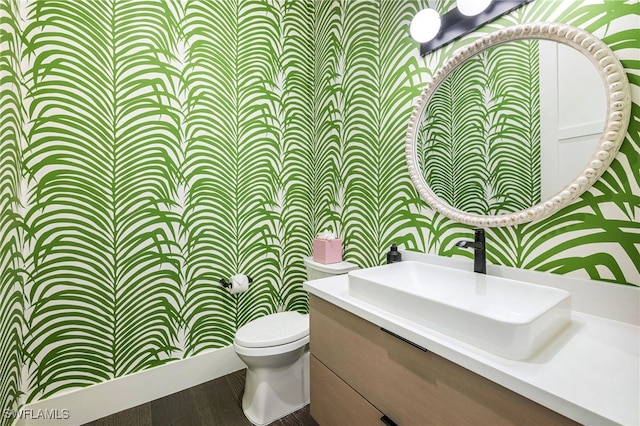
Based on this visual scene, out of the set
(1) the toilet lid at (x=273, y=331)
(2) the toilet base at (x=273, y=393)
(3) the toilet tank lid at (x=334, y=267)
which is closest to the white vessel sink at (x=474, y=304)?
(3) the toilet tank lid at (x=334, y=267)

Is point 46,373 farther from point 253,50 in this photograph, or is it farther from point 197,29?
point 253,50

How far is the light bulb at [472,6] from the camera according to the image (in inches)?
41.6

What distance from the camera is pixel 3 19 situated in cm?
107

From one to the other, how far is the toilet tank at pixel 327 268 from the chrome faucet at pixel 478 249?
741mm

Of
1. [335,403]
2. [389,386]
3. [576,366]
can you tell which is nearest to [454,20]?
[576,366]

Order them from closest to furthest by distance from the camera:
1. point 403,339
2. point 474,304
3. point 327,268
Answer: point 403,339
point 474,304
point 327,268

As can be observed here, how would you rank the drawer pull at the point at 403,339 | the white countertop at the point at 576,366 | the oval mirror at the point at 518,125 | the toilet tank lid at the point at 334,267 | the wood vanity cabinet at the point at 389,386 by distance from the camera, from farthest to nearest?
the toilet tank lid at the point at 334,267 < the oval mirror at the point at 518,125 < the drawer pull at the point at 403,339 < the wood vanity cabinet at the point at 389,386 < the white countertop at the point at 576,366

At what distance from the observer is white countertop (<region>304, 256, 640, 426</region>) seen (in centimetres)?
47

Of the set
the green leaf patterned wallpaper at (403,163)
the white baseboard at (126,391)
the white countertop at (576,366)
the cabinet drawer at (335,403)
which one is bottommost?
the white baseboard at (126,391)

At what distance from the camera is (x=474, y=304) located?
0.92 meters

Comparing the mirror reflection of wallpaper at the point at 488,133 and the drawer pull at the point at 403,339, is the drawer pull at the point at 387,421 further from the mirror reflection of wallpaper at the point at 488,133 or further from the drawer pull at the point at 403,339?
the mirror reflection of wallpaper at the point at 488,133

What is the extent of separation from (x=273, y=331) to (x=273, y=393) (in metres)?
0.31

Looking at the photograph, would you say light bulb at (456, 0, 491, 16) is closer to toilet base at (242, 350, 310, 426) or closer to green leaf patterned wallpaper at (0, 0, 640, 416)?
green leaf patterned wallpaper at (0, 0, 640, 416)

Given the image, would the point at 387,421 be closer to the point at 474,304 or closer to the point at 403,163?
the point at 474,304
